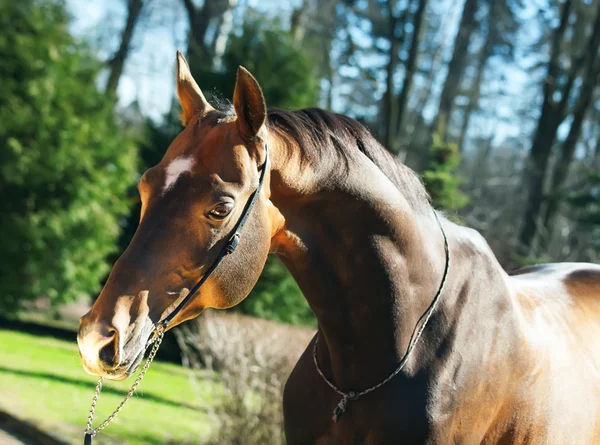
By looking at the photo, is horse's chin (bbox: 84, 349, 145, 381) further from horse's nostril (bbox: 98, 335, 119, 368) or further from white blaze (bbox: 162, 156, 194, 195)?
white blaze (bbox: 162, 156, 194, 195)

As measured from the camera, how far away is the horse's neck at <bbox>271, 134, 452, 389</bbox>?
2.40 meters

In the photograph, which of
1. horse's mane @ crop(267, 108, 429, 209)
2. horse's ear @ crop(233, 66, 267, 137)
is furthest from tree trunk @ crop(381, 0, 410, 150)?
horse's ear @ crop(233, 66, 267, 137)

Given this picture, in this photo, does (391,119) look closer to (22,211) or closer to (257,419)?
(22,211)

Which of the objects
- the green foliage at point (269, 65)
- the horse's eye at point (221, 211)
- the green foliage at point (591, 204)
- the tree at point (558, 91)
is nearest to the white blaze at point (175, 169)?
the horse's eye at point (221, 211)

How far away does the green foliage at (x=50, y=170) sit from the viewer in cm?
1153

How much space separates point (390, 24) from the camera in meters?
14.1

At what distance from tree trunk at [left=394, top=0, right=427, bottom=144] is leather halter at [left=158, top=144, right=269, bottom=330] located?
11.2 metres

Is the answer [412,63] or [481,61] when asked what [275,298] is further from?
[481,61]

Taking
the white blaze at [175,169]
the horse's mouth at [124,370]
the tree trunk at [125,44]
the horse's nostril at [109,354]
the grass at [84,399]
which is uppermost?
the white blaze at [175,169]

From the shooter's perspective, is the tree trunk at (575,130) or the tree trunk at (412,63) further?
the tree trunk at (575,130)

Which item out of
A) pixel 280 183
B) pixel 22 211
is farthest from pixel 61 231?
pixel 280 183

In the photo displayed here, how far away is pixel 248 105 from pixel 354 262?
640 millimetres

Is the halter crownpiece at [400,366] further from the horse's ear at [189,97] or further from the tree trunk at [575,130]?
the tree trunk at [575,130]

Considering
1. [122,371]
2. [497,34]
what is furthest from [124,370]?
[497,34]
